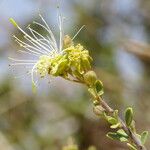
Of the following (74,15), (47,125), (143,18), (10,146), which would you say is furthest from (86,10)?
(10,146)

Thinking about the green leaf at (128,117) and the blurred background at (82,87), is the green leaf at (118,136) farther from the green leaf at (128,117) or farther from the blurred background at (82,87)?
the blurred background at (82,87)

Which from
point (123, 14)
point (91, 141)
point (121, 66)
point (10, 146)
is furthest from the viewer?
point (123, 14)

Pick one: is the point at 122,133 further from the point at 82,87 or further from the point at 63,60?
the point at 82,87

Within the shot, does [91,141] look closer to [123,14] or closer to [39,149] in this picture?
[39,149]

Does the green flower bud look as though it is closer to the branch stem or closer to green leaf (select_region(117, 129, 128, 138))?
the branch stem

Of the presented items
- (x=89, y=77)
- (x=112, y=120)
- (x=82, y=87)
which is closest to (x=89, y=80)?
(x=89, y=77)

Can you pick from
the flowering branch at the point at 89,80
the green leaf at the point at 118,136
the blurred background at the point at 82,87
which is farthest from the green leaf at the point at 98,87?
the blurred background at the point at 82,87

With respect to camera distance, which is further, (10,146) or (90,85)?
(10,146)

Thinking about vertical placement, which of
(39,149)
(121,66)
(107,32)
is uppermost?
(107,32)
